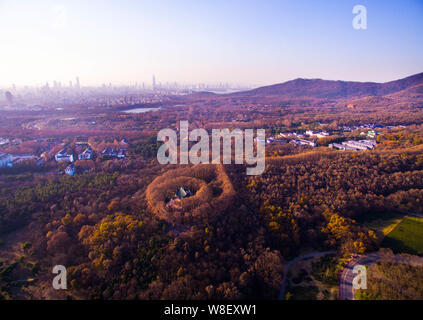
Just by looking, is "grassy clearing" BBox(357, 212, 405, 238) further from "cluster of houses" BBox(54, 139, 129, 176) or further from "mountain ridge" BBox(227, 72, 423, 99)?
"mountain ridge" BBox(227, 72, 423, 99)

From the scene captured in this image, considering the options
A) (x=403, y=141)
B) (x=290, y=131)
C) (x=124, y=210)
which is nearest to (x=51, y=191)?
(x=124, y=210)

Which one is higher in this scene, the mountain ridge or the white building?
the mountain ridge

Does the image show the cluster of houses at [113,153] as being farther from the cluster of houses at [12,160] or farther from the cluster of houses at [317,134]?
the cluster of houses at [317,134]

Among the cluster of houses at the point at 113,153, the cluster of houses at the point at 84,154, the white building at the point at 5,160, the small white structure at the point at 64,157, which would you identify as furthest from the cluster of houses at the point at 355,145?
the white building at the point at 5,160

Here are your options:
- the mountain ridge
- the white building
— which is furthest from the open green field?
the mountain ridge

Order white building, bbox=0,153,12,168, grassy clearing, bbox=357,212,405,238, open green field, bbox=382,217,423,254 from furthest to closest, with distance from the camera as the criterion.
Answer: white building, bbox=0,153,12,168 → grassy clearing, bbox=357,212,405,238 → open green field, bbox=382,217,423,254
